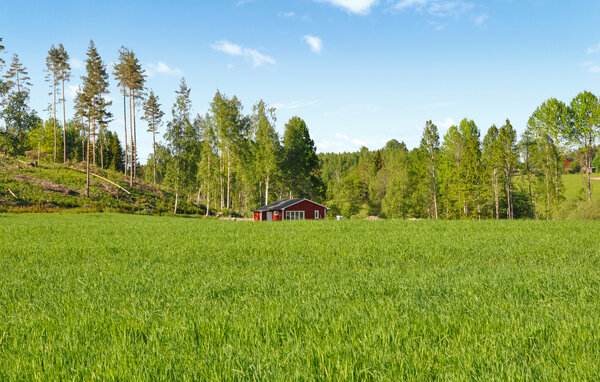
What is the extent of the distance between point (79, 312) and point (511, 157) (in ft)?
202

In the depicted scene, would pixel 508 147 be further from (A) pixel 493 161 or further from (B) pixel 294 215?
(B) pixel 294 215

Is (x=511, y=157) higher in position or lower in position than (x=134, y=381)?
higher

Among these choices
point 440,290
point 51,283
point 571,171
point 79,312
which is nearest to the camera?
point 79,312

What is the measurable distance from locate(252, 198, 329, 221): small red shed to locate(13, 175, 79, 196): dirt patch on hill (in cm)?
2550

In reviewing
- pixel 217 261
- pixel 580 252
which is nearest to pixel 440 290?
pixel 217 261

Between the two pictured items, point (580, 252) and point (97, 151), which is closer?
point (580, 252)

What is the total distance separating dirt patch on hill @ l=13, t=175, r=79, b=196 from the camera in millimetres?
48344

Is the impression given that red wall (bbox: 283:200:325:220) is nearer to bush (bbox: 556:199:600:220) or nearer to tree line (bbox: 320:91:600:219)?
tree line (bbox: 320:91:600:219)

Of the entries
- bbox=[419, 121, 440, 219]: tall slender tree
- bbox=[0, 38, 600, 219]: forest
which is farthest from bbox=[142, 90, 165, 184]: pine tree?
bbox=[419, 121, 440, 219]: tall slender tree

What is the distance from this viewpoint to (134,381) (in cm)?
299

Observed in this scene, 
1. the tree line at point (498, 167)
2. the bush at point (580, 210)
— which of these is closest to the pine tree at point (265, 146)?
the tree line at point (498, 167)

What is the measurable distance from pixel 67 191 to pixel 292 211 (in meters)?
30.2

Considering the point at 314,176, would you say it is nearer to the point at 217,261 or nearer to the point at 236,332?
the point at 217,261

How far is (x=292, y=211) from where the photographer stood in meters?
52.6
